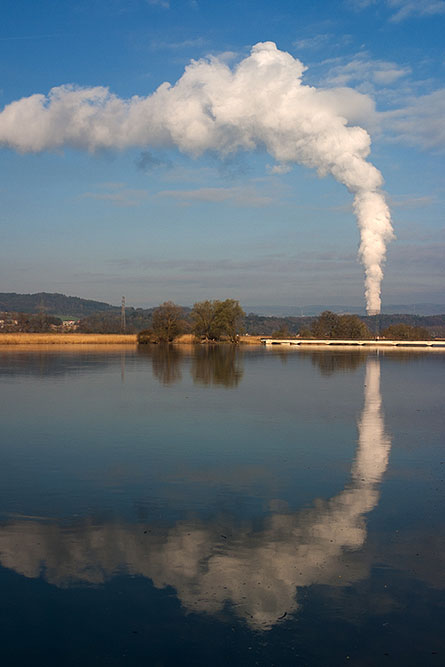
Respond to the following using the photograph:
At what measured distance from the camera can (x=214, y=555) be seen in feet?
23.9

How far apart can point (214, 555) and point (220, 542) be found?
1.34 ft

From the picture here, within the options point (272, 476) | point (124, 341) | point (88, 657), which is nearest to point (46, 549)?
point (88, 657)

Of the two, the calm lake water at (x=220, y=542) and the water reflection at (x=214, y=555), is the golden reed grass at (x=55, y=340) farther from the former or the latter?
the water reflection at (x=214, y=555)

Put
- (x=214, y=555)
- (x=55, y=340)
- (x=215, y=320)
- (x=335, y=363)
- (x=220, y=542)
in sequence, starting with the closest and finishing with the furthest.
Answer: (x=214, y=555) < (x=220, y=542) < (x=335, y=363) < (x=55, y=340) < (x=215, y=320)

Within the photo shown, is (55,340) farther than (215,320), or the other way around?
(215,320)

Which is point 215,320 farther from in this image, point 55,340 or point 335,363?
point 335,363

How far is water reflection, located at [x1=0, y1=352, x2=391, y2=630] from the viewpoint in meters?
6.31

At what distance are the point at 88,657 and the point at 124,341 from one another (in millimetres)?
86624

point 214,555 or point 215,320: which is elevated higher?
point 215,320

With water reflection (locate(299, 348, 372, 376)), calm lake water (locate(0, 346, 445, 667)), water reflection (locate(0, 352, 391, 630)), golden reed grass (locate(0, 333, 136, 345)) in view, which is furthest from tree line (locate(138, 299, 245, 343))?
water reflection (locate(0, 352, 391, 630))

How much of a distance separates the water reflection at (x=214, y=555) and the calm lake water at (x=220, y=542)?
0.09ft

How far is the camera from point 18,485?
10359 mm

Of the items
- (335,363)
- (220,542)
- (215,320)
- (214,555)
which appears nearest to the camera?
(214,555)

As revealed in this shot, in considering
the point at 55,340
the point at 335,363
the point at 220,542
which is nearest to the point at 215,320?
the point at 55,340
